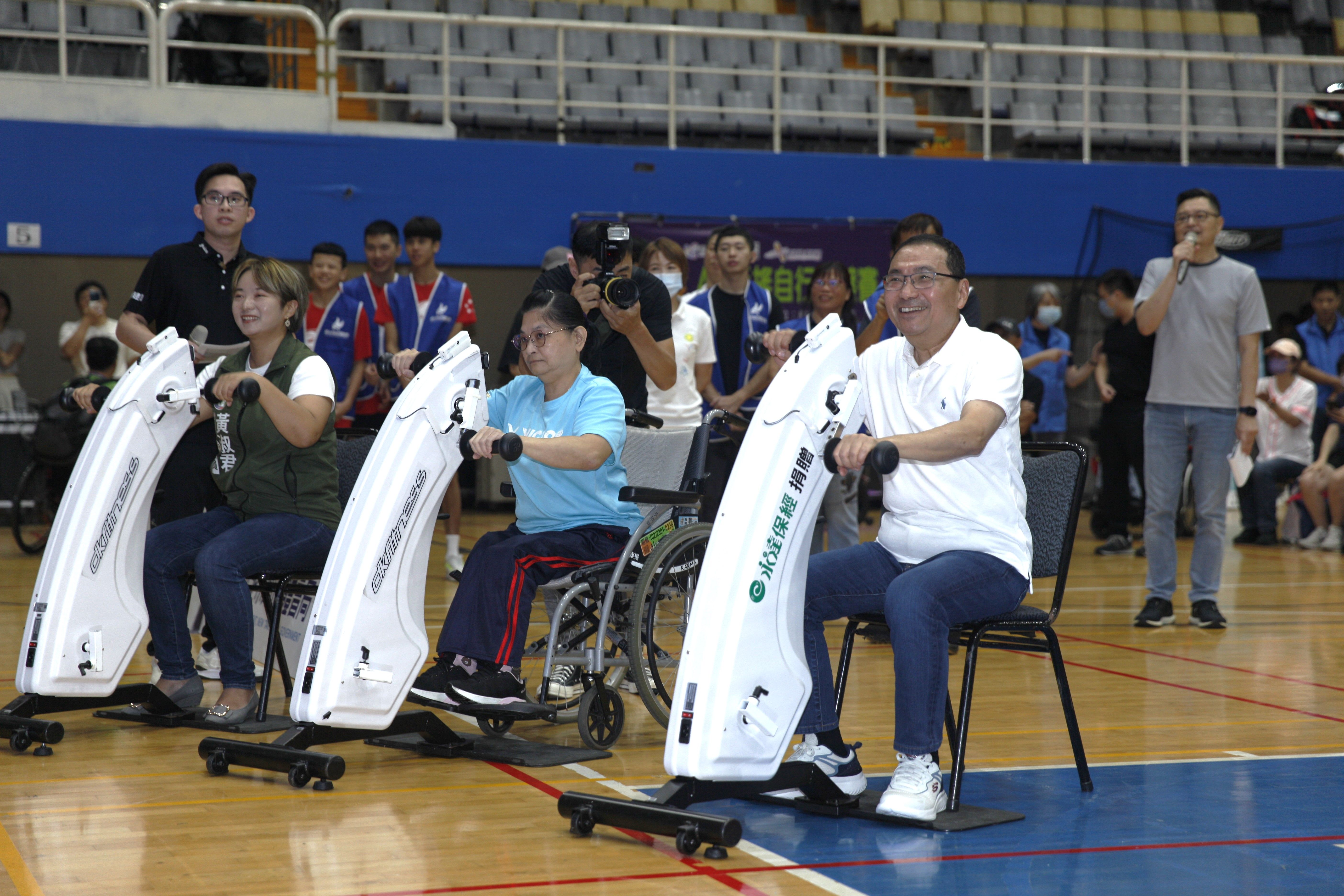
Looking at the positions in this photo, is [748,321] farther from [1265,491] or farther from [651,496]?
[1265,491]

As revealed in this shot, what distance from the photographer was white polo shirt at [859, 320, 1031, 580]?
297 centimetres

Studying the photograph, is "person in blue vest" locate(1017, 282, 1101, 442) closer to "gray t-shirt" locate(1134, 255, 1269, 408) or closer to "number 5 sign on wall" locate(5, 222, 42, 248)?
"gray t-shirt" locate(1134, 255, 1269, 408)

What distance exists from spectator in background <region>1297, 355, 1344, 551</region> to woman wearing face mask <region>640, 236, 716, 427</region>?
483 centimetres

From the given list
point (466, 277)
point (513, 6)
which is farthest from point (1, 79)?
point (513, 6)

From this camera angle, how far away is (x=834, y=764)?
9.68 feet

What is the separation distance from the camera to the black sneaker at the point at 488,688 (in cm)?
331

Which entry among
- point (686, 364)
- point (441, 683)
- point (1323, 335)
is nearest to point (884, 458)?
point (441, 683)

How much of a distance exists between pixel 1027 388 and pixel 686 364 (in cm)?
417

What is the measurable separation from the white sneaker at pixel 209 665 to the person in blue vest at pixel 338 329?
213 cm

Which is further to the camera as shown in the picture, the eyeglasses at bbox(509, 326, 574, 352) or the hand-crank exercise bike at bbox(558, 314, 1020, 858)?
the eyeglasses at bbox(509, 326, 574, 352)

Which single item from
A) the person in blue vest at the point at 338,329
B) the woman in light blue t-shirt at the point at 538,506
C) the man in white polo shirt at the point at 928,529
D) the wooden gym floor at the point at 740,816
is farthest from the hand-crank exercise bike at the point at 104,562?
the person in blue vest at the point at 338,329

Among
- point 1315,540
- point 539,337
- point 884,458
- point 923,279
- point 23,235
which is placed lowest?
point 1315,540

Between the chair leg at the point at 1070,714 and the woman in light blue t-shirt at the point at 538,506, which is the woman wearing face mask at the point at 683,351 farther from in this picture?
the chair leg at the point at 1070,714

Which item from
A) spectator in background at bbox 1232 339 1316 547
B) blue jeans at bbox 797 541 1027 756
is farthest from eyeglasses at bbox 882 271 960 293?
spectator in background at bbox 1232 339 1316 547
